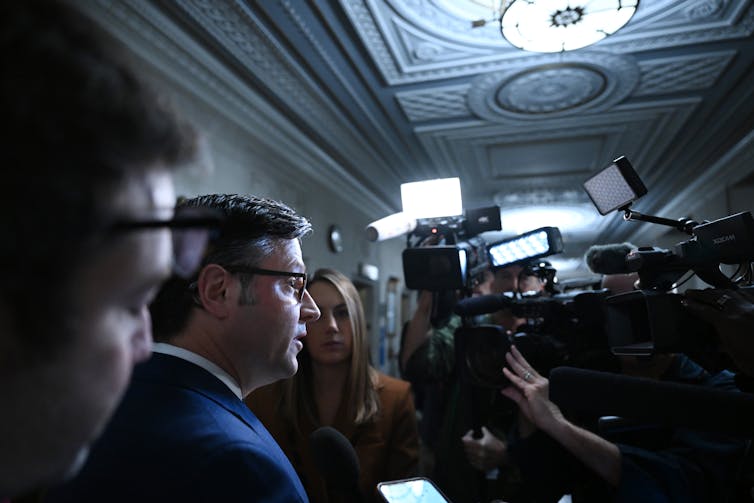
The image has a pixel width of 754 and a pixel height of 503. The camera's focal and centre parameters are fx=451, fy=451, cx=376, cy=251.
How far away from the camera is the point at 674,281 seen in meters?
0.89

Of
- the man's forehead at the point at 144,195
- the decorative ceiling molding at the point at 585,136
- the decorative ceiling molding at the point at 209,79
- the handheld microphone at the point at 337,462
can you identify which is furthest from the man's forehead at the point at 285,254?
the decorative ceiling molding at the point at 585,136

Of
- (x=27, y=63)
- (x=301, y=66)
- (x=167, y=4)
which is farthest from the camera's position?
(x=301, y=66)

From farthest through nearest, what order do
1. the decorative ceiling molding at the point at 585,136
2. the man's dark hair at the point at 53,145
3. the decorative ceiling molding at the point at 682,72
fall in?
the decorative ceiling molding at the point at 585,136, the decorative ceiling molding at the point at 682,72, the man's dark hair at the point at 53,145

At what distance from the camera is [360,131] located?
4367mm

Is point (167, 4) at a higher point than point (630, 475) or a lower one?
higher

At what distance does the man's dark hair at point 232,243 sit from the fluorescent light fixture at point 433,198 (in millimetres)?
762

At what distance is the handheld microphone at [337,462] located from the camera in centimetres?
85

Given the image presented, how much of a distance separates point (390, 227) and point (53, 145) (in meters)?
1.43

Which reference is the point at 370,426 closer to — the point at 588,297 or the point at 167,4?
the point at 588,297

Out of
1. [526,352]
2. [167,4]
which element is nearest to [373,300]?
[167,4]

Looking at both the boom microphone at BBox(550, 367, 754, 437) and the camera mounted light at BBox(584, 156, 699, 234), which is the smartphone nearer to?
the boom microphone at BBox(550, 367, 754, 437)

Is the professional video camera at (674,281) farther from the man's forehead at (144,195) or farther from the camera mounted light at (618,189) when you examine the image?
the man's forehead at (144,195)

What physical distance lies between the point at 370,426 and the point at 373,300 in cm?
539

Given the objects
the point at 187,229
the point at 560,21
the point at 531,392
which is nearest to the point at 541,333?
the point at 531,392
